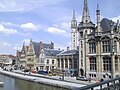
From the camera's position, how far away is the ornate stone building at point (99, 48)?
149ft

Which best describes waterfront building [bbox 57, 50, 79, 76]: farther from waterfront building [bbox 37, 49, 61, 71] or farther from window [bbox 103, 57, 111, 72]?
window [bbox 103, 57, 111, 72]

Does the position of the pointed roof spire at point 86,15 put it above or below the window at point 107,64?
above

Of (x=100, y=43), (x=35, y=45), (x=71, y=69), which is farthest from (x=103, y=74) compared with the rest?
(x=35, y=45)

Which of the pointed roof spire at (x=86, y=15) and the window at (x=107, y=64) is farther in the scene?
the pointed roof spire at (x=86, y=15)

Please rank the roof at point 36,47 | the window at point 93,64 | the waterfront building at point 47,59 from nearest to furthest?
the window at point 93,64 < the waterfront building at point 47,59 < the roof at point 36,47

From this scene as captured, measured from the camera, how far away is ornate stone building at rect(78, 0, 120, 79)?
45.4 meters

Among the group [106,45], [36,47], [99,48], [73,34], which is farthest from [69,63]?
[73,34]

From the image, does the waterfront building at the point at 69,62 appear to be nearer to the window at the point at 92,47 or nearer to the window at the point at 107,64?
the window at the point at 92,47

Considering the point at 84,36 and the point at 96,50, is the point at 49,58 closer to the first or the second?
the point at 84,36

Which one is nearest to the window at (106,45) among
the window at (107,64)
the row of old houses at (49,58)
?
the window at (107,64)

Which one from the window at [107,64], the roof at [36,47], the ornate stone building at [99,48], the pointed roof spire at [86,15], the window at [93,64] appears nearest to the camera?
the ornate stone building at [99,48]

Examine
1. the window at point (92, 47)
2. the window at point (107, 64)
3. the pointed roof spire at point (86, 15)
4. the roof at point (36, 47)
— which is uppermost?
the pointed roof spire at point (86, 15)

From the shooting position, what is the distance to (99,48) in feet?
158

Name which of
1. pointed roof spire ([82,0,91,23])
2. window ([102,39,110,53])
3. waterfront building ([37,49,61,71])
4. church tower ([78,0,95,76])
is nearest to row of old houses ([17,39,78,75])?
waterfront building ([37,49,61,71])
